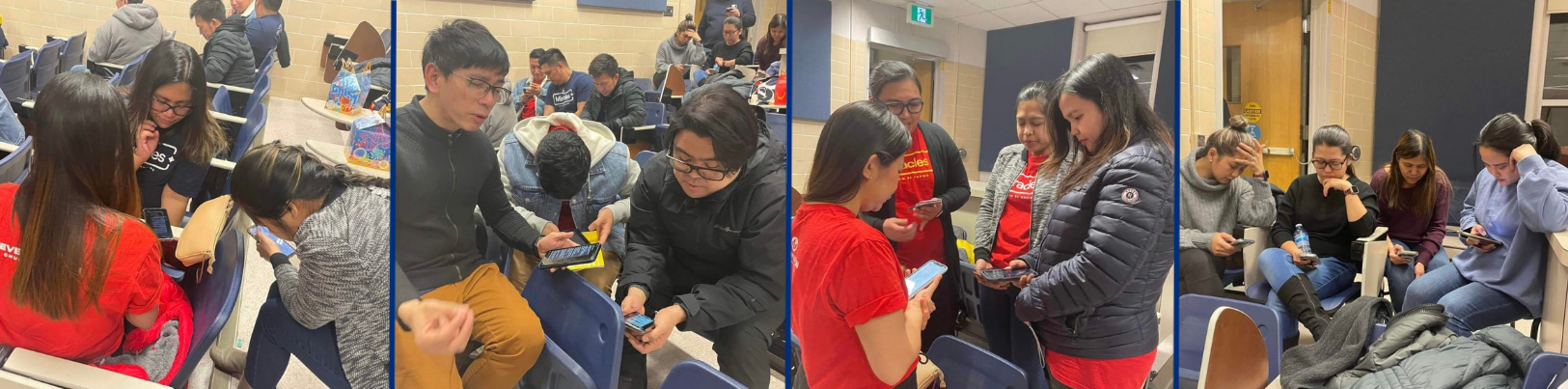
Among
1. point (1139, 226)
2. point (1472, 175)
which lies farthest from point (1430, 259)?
point (1139, 226)

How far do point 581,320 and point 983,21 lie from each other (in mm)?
1137

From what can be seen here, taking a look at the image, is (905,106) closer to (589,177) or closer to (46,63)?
(589,177)

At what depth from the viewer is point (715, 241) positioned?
1.68 m

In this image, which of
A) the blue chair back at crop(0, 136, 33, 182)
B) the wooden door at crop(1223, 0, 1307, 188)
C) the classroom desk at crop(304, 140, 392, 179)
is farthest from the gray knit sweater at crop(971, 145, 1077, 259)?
the blue chair back at crop(0, 136, 33, 182)

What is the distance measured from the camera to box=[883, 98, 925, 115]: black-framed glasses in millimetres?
1639

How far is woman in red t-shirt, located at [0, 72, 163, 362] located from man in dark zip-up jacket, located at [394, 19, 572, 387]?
0.92 meters

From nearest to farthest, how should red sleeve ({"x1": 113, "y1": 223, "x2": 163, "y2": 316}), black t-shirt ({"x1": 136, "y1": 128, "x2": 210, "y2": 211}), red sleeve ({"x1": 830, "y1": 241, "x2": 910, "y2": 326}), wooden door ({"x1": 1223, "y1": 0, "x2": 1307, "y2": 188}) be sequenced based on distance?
red sleeve ({"x1": 830, "y1": 241, "x2": 910, "y2": 326}) < red sleeve ({"x1": 113, "y1": 223, "x2": 163, "y2": 316}) < black t-shirt ({"x1": 136, "y1": 128, "x2": 210, "y2": 211}) < wooden door ({"x1": 1223, "y1": 0, "x2": 1307, "y2": 188})

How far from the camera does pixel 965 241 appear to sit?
5.66ft

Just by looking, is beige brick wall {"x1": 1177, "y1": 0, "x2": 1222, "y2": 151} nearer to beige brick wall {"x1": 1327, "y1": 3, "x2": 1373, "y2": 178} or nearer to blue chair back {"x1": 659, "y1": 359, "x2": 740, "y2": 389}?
beige brick wall {"x1": 1327, "y1": 3, "x2": 1373, "y2": 178}

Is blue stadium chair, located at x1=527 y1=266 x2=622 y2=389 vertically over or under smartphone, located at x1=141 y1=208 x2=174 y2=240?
under

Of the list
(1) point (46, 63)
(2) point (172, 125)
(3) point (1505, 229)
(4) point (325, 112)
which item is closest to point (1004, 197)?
(4) point (325, 112)

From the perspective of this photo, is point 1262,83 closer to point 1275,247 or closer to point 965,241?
point 1275,247

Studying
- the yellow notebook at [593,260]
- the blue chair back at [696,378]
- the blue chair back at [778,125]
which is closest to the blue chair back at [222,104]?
the yellow notebook at [593,260]

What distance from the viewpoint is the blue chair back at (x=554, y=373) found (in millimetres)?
1797
